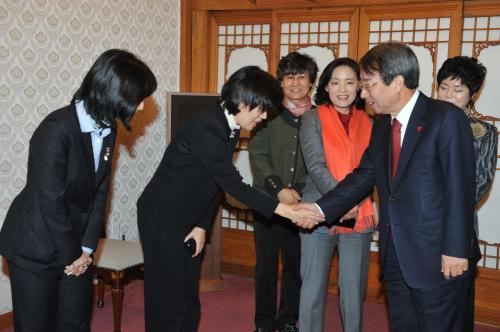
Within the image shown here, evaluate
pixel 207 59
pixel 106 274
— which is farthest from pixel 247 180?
pixel 106 274

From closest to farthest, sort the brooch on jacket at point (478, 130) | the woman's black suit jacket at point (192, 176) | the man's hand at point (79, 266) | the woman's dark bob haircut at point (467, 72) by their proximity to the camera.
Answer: the man's hand at point (79, 266), the woman's black suit jacket at point (192, 176), the brooch on jacket at point (478, 130), the woman's dark bob haircut at point (467, 72)

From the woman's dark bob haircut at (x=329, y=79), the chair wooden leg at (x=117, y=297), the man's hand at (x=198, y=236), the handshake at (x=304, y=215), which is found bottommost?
the chair wooden leg at (x=117, y=297)

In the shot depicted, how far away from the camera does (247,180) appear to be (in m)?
4.82

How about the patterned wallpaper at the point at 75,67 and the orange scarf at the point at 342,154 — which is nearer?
the orange scarf at the point at 342,154

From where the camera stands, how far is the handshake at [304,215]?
276 centimetres

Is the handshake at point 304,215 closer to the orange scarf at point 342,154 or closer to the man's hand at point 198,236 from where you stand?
the orange scarf at point 342,154

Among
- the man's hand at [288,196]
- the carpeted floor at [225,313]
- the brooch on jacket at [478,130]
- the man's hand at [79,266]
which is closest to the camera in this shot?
the man's hand at [79,266]

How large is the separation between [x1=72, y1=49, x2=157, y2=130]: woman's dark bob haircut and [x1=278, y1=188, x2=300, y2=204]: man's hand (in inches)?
46.6

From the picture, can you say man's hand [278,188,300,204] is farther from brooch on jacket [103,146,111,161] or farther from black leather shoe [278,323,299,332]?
brooch on jacket [103,146,111,161]

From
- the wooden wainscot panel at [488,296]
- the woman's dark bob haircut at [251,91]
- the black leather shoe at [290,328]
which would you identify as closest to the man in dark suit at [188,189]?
the woman's dark bob haircut at [251,91]

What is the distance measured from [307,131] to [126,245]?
153 cm

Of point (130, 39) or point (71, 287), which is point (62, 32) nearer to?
point (130, 39)

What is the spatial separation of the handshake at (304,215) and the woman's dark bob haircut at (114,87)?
37.4 inches

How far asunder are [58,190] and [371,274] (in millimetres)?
2753
